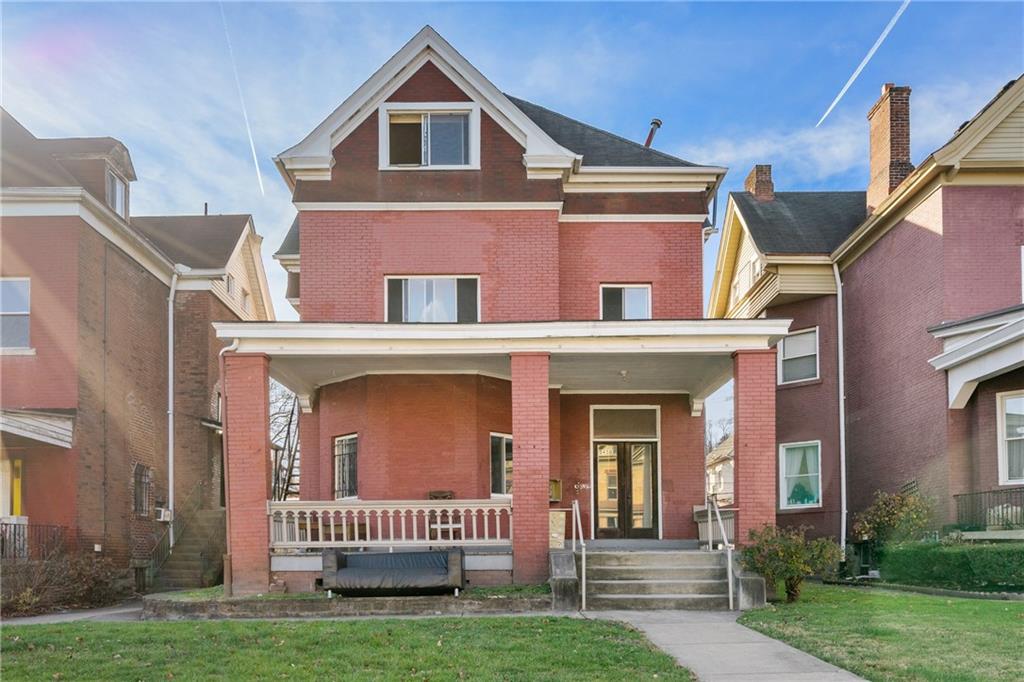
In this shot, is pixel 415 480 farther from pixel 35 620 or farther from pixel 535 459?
pixel 35 620

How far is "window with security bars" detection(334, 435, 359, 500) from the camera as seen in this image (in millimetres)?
19234

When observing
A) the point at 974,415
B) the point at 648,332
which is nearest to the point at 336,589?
the point at 648,332

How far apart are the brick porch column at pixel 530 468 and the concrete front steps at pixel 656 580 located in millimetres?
798

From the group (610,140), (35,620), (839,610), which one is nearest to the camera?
(839,610)

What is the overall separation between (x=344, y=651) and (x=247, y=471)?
5897mm

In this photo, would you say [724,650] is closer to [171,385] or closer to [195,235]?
[171,385]

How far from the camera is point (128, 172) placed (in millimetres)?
23766

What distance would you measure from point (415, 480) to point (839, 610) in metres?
8.31

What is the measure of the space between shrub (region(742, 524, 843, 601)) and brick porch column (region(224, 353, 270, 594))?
7.22 meters

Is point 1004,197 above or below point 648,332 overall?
above

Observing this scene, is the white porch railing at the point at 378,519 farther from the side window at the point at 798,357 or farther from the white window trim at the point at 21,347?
the side window at the point at 798,357

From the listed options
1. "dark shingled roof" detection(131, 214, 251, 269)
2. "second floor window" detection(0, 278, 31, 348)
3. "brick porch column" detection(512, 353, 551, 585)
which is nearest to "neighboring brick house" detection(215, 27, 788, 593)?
"brick porch column" detection(512, 353, 551, 585)

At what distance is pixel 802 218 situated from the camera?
25.2m

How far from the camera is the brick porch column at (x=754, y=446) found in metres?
14.9
